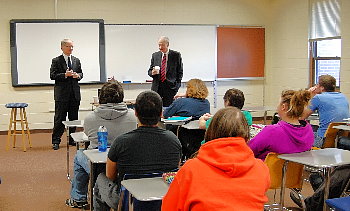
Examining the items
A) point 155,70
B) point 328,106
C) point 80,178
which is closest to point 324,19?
point 155,70

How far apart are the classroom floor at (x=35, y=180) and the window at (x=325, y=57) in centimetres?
408

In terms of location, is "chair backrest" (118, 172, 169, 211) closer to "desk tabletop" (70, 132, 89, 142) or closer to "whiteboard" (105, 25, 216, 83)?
"desk tabletop" (70, 132, 89, 142)

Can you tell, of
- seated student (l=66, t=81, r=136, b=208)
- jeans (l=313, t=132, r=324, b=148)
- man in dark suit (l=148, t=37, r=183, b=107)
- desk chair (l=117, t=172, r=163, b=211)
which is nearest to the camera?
desk chair (l=117, t=172, r=163, b=211)

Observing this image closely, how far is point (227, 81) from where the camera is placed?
1032 centimetres

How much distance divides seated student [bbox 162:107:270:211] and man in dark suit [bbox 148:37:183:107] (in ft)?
17.6

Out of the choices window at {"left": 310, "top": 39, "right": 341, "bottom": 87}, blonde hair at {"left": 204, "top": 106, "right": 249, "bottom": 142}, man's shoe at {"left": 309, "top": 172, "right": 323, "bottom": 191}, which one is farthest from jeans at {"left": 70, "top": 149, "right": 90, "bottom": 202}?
window at {"left": 310, "top": 39, "right": 341, "bottom": 87}

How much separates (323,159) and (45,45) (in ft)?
22.2

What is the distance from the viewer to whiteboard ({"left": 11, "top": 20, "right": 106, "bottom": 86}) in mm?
8836

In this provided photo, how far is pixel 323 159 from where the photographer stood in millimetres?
3328

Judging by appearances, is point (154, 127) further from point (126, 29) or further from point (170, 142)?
point (126, 29)

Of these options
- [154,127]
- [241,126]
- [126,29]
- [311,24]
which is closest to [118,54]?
[126,29]

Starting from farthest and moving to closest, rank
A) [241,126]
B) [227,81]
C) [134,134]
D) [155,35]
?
[227,81] < [155,35] < [134,134] < [241,126]

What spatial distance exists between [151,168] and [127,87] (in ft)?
22.3

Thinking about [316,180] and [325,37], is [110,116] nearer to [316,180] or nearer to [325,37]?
[316,180]
